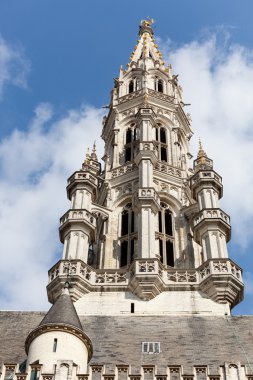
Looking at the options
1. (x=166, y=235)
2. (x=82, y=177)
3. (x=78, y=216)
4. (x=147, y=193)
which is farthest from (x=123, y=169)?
(x=166, y=235)

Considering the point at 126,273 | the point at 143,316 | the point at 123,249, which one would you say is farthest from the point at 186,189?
the point at 143,316

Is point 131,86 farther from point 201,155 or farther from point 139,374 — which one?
point 139,374

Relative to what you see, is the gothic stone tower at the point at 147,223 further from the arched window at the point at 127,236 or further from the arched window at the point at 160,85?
the arched window at the point at 160,85

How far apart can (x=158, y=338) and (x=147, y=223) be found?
27.1ft

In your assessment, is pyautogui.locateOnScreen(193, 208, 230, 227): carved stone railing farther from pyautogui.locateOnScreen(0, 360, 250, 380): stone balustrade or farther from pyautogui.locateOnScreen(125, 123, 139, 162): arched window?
pyautogui.locateOnScreen(0, 360, 250, 380): stone balustrade

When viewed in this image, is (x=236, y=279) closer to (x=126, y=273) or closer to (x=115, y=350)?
(x=126, y=273)

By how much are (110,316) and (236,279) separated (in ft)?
20.0

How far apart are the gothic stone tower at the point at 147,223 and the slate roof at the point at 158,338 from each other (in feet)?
3.79

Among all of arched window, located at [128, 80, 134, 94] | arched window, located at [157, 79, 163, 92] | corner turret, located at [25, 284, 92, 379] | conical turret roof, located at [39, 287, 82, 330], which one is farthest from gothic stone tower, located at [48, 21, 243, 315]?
corner turret, located at [25, 284, 92, 379]

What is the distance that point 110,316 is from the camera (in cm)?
3344

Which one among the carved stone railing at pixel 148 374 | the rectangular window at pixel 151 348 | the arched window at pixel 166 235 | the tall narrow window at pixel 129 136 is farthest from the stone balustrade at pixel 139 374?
the tall narrow window at pixel 129 136

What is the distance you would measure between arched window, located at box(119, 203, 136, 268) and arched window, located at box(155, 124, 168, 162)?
5.18 meters

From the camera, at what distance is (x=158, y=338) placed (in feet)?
101

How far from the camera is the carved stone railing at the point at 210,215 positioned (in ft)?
125
